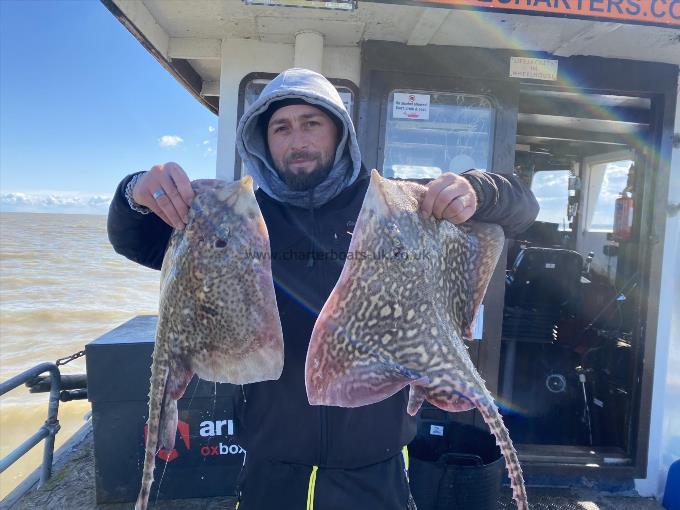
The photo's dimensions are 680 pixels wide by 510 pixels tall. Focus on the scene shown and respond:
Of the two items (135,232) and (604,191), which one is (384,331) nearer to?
(135,232)

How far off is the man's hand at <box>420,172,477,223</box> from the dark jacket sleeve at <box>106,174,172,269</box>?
119 centimetres

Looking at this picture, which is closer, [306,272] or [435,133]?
[306,272]

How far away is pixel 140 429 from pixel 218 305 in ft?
8.08

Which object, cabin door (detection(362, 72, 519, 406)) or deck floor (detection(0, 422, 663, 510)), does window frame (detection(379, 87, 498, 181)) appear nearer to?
cabin door (detection(362, 72, 519, 406))

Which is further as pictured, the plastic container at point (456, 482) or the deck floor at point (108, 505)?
the deck floor at point (108, 505)

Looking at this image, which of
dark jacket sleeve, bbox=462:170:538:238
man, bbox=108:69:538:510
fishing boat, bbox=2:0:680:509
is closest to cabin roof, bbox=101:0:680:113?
fishing boat, bbox=2:0:680:509

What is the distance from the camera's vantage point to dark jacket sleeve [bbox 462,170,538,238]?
1.85 meters

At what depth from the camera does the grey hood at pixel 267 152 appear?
2033mm

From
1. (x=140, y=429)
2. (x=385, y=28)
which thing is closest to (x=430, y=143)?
(x=385, y=28)

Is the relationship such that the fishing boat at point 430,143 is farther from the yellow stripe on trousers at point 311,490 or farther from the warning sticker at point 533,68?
the yellow stripe on trousers at point 311,490

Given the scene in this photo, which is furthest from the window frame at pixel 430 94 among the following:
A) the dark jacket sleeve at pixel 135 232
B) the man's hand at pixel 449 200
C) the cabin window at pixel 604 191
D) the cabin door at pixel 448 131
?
the cabin window at pixel 604 191

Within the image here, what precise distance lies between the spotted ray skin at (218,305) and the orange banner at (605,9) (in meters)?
1.99

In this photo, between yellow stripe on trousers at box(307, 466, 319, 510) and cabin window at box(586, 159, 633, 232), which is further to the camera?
cabin window at box(586, 159, 633, 232)

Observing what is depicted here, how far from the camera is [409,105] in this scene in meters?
3.77
